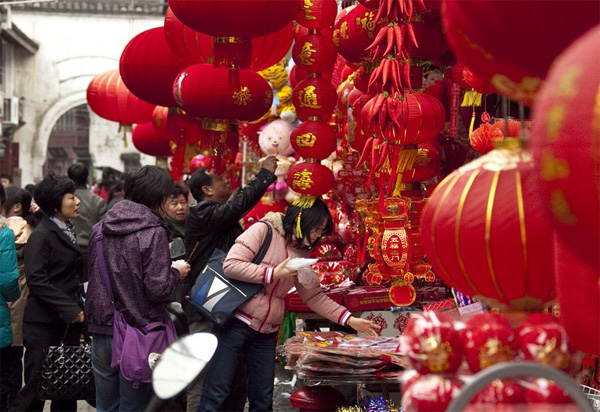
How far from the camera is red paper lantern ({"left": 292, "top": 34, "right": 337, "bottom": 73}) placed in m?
5.88

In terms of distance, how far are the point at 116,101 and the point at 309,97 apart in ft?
→ 16.7

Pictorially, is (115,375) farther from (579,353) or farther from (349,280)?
(579,353)

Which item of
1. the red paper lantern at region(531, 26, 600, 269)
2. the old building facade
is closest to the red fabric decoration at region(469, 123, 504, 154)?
the red paper lantern at region(531, 26, 600, 269)

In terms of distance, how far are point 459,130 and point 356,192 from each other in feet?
3.37

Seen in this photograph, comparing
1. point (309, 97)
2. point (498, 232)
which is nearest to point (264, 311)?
point (309, 97)

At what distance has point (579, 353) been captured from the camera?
2160 mm

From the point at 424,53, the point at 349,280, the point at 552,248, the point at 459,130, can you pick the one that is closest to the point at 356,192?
the point at 349,280

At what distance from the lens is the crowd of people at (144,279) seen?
4.37 metres

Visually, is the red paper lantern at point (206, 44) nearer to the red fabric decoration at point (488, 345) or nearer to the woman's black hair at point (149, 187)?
the woman's black hair at point (149, 187)

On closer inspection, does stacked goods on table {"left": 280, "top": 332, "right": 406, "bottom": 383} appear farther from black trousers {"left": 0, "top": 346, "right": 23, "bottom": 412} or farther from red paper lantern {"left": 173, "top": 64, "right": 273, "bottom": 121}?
red paper lantern {"left": 173, "top": 64, "right": 273, "bottom": 121}

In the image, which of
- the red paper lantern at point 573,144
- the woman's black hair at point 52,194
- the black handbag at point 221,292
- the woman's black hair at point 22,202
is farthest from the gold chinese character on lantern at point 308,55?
the red paper lantern at point 573,144

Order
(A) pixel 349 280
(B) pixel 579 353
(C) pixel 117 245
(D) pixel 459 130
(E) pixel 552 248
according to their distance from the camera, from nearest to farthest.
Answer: (B) pixel 579 353 → (E) pixel 552 248 → (C) pixel 117 245 → (D) pixel 459 130 → (A) pixel 349 280

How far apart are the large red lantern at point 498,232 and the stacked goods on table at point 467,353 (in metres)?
0.19

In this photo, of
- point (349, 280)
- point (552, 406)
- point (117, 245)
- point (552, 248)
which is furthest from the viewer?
point (349, 280)
